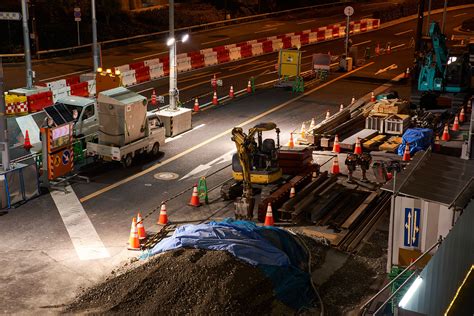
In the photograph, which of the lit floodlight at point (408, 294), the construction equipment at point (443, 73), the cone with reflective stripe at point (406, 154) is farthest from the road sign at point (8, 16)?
the construction equipment at point (443, 73)

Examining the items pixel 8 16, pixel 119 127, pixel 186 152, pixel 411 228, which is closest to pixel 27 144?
pixel 119 127

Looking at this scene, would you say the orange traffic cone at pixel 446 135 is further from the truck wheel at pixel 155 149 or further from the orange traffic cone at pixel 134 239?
the orange traffic cone at pixel 134 239

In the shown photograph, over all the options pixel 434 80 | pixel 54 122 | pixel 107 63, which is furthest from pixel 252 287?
pixel 107 63

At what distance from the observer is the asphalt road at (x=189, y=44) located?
38.0 meters

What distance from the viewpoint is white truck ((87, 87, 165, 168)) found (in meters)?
21.4

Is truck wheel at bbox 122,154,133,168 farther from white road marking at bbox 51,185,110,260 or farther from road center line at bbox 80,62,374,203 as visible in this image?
white road marking at bbox 51,185,110,260

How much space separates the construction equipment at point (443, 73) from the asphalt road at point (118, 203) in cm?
259

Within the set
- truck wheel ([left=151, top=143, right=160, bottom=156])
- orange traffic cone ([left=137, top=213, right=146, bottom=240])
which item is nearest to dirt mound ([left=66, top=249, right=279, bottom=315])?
orange traffic cone ([left=137, top=213, right=146, bottom=240])

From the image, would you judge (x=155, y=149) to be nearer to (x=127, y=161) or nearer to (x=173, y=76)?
(x=127, y=161)

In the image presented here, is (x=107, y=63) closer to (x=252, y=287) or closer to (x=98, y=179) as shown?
(x=98, y=179)

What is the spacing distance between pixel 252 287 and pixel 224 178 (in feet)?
28.7

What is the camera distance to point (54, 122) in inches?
874

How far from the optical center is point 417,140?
75.4 ft

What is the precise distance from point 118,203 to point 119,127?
138 inches
